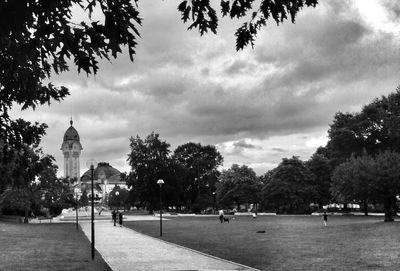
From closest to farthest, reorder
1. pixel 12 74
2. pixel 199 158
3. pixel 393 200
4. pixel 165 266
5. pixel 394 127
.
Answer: pixel 12 74 < pixel 165 266 < pixel 393 200 < pixel 394 127 < pixel 199 158

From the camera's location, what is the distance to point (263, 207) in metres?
97.6

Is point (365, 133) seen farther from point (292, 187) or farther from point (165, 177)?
point (165, 177)

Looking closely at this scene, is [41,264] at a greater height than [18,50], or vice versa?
[18,50]

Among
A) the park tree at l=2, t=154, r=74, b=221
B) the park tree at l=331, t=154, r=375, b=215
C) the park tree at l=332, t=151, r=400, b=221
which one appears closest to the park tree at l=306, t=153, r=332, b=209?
the park tree at l=331, t=154, r=375, b=215

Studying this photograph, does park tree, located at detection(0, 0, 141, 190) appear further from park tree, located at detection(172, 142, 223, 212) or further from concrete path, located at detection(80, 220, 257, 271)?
park tree, located at detection(172, 142, 223, 212)

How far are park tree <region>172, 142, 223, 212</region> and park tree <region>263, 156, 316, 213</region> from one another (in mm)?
23143

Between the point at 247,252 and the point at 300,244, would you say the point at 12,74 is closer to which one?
the point at 247,252

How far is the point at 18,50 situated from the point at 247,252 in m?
17.9

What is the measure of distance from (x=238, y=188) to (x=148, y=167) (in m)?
18.1

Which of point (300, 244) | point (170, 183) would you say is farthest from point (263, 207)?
point (300, 244)

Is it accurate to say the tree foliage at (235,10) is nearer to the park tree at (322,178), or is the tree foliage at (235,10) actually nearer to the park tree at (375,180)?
the park tree at (375,180)

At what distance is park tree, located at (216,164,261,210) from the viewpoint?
95.4 meters

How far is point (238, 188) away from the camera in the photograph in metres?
95.7

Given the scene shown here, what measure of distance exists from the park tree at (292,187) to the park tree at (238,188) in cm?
1063
